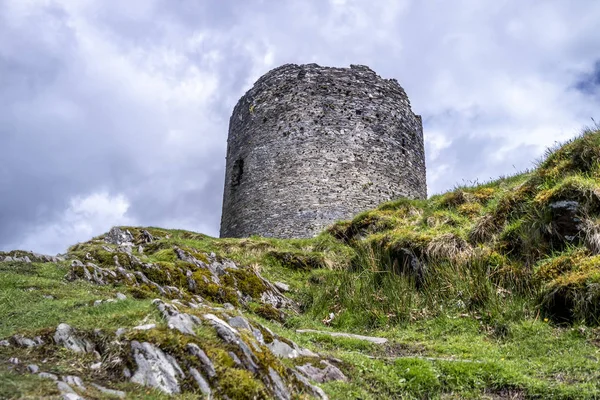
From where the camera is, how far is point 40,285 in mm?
6832

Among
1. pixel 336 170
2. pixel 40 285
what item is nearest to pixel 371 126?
pixel 336 170

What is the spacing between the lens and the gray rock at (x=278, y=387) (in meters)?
4.21

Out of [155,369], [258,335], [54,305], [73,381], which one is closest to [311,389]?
[258,335]

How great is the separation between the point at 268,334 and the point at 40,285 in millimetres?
3256

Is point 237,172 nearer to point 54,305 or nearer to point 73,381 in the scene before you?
point 54,305

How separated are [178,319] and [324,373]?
5.10 feet

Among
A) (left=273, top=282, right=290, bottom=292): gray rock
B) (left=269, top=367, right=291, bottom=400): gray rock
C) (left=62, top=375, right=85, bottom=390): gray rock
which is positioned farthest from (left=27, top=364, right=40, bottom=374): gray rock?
(left=273, top=282, right=290, bottom=292): gray rock

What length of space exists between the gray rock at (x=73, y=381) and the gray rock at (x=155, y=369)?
13.8 inches

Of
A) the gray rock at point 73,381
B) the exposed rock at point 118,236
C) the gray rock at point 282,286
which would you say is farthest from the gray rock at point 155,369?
the exposed rock at point 118,236

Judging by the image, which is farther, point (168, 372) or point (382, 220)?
point (382, 220)

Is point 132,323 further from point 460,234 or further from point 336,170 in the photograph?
point 336,170

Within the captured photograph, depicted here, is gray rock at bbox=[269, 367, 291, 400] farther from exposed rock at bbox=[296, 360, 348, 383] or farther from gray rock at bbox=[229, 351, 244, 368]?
exposed rock at bbox=[296, 360, 348, 383]

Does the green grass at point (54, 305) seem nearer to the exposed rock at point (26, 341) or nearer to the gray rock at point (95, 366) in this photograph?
the exposed rock at point (26, 341)

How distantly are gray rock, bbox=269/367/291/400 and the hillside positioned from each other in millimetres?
18
